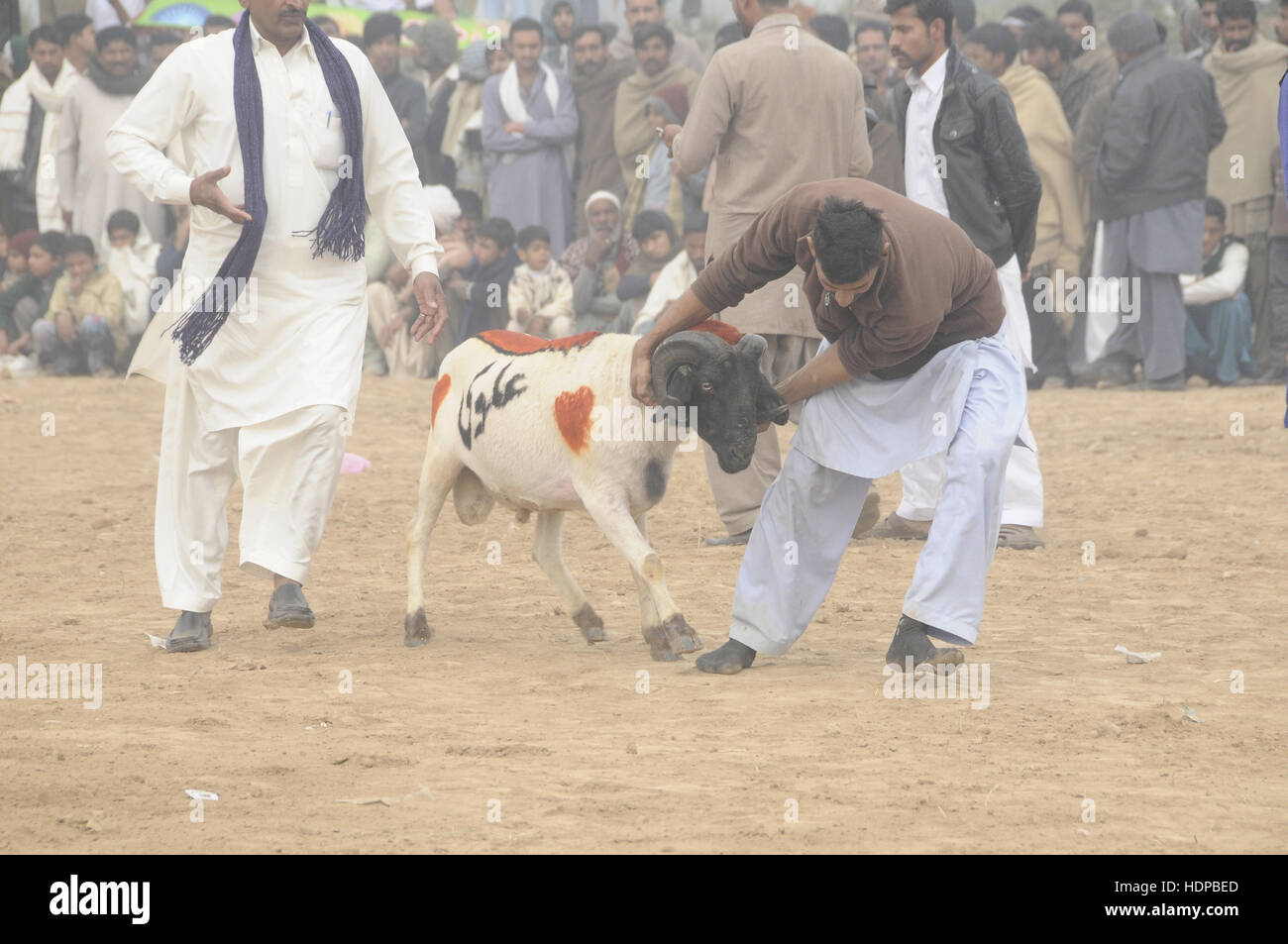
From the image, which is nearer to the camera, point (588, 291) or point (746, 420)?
point (746, 420)

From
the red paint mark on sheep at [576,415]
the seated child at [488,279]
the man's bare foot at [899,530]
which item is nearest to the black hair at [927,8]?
the man's bare foot at [899,530]

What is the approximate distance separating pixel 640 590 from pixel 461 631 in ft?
3.02

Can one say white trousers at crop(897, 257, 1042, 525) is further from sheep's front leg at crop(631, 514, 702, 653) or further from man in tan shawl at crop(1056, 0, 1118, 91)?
man in tan shawl at crop(1056, 0, 1118, 91)

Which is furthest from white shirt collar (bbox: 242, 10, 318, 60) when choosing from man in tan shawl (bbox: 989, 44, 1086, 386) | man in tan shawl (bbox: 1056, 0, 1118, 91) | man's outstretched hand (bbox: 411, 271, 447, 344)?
man in tan shawl (bbox: 1056, 0, 1118, 91)

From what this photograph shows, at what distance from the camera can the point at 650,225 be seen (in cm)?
1364

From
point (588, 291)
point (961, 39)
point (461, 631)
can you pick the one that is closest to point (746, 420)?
point (461, 631)

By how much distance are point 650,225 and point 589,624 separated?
740cm

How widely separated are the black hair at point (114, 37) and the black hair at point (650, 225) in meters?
4.71

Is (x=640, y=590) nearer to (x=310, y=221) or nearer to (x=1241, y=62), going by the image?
(x=310, y=221)

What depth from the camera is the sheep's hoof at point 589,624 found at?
666 centimetres

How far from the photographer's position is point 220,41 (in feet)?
21.9

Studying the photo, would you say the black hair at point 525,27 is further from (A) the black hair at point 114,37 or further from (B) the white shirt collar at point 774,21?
(B) the white shirt collar at point 774,21

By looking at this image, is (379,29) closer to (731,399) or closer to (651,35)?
(651,35)

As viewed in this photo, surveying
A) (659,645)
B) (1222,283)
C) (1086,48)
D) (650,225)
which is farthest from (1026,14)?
(659,645)
